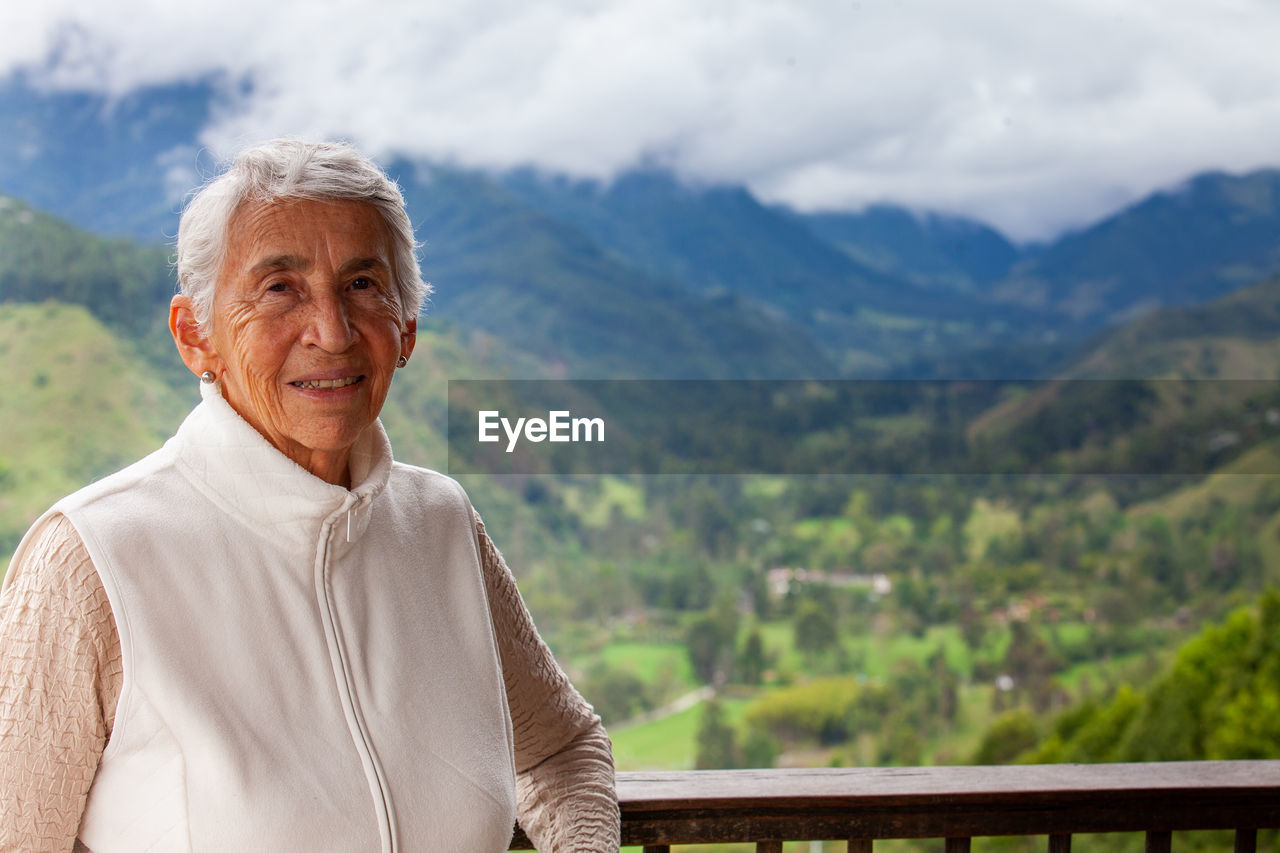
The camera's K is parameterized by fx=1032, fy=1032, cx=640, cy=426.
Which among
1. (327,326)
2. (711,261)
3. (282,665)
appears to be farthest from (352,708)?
(711,261)

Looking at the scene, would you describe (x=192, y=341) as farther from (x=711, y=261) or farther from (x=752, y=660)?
(x=711, y=261)

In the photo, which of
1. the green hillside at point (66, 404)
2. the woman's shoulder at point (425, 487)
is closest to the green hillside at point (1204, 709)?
Result: the woman's shoulder at point (425, 487)

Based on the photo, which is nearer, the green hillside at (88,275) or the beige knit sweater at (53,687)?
the beige knit sweater at (53,687)

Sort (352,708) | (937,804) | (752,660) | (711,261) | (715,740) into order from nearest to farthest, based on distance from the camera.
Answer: (352,708)
(937,804)
(715,740)
(752,660)
(711,261)

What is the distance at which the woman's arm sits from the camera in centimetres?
72

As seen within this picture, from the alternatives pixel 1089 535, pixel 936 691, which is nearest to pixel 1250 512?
pixel 1089 535

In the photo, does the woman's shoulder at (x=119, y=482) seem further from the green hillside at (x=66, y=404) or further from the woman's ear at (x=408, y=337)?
the green hillside at (x=66, y=404)

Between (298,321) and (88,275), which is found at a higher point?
(88,275)

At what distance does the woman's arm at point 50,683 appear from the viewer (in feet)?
2.35

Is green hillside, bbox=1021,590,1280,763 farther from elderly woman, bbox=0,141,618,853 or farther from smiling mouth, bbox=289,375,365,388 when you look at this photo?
smiling mouth, bbox=289,375,365,388

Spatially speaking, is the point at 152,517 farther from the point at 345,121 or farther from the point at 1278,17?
the point at 345,121

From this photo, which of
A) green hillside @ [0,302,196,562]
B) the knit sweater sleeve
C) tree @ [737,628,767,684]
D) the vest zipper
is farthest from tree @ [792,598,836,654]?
the vest zipper

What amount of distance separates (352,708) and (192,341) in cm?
34

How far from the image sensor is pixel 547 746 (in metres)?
1.04
